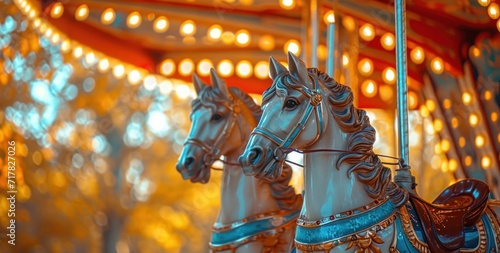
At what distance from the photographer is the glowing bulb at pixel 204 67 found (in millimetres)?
6984

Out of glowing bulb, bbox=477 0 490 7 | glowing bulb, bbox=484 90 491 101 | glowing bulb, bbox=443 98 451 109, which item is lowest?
glowing bulb, bbox=484 90 491 101

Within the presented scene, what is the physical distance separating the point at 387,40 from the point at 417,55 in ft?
0.94

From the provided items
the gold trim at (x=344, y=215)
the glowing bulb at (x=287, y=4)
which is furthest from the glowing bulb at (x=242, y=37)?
the gold trim at (x=344, y=215)

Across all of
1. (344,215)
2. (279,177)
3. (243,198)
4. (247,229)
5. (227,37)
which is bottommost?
(344,215)

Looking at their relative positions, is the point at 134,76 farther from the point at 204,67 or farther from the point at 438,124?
the point at 438,124

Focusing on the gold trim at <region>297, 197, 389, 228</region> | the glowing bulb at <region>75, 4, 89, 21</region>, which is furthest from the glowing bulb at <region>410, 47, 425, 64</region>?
the gold trim at <region>297, 197, 389, 228</region>

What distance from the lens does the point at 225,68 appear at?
710 centimetres

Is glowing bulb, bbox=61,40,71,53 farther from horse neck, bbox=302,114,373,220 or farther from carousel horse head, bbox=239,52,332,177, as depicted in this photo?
horse neck, bbox=302,114,373,220

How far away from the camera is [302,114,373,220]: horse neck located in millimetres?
3185

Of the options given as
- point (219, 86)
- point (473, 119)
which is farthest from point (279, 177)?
point (473, 119)

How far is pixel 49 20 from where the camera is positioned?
6.04m

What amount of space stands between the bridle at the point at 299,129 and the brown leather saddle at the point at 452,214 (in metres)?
0.65

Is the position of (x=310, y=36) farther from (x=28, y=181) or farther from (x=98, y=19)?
(x=28, y=181)

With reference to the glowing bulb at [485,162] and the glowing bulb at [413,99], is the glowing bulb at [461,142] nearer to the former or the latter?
the glowing bulb at [485,162]
